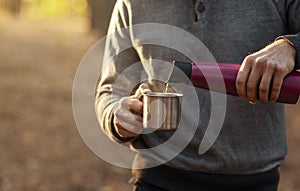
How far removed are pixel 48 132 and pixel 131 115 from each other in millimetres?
6044

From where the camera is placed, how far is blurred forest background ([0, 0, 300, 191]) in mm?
6352

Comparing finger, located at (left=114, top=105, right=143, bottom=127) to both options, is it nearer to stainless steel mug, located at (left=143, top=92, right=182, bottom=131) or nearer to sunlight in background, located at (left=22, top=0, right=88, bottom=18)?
stainless steel mug, located at (left=143, top=92, right=182, bottom=131)

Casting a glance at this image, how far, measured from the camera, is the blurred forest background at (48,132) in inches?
250

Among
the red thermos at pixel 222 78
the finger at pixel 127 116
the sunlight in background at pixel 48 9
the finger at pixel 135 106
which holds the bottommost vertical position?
the sunlight in background at pixel 48 9

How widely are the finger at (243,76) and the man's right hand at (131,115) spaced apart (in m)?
0.35

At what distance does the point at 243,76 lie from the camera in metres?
2.01

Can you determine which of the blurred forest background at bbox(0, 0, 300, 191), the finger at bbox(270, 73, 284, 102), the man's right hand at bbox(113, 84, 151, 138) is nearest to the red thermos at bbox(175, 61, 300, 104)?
the finger at bbox(270, 73, 284, 102)

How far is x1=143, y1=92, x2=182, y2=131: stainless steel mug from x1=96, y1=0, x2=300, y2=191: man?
5.1 inches

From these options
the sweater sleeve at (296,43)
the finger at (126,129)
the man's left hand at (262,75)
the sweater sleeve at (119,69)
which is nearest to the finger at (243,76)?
the man's left hand at (262,75)

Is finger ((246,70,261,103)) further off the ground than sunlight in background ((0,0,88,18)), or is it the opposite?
finger ((246,70,261,103))

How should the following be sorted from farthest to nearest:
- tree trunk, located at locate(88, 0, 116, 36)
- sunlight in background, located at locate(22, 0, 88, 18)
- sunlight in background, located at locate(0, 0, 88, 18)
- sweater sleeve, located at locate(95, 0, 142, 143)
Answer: sunlight in background, located at locate(22, 0, 88, 18)
sunlight in background, located at locate(0, 0, 88, 18)
tree trunk, located at locate(88, 0, 116, 36)
sweater sleeve, located at locate(95, 0, 142, 143)

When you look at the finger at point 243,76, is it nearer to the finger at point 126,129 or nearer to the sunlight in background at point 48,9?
the finger at point 126,129

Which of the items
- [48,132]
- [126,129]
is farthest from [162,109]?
[48,132]

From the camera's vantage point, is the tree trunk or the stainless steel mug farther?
the tree trunk
